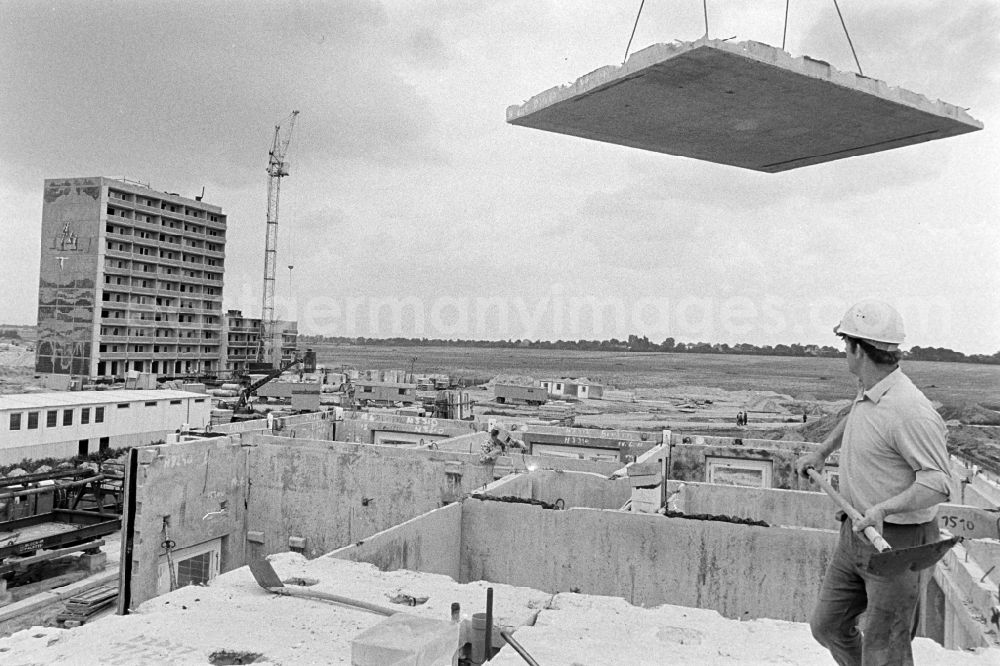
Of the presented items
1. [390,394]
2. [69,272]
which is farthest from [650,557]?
[69,272]

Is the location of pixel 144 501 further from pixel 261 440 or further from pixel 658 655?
pixel 658 655

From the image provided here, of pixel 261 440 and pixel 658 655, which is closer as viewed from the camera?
pixel 658 655

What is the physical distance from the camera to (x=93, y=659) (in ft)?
17.4

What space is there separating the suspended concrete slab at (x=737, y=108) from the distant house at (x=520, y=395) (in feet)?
193

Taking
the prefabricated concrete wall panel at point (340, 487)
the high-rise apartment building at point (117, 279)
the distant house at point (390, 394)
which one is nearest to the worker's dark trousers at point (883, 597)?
the prefabricated concrete wall panel at point (340, 487)

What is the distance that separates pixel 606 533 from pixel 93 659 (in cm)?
747

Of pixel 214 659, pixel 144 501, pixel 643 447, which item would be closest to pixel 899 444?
pixel 214 659

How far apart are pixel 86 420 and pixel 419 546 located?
31.6 metres

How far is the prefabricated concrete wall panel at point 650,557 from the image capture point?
34.1ft

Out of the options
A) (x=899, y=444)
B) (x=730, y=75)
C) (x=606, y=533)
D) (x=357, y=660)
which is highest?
(x=730, y=75)

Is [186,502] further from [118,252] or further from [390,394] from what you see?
[118,252]

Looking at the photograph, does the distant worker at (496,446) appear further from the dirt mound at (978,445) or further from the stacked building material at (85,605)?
the dirt mound at (978,445)

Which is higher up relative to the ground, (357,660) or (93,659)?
(357,660)

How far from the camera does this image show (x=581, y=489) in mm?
14688
